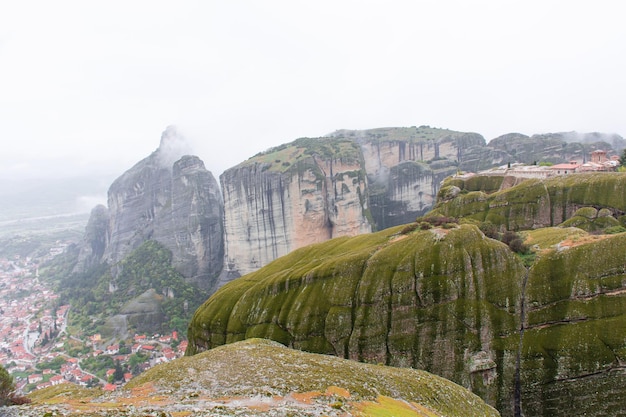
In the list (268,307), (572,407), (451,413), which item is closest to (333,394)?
(451,413)

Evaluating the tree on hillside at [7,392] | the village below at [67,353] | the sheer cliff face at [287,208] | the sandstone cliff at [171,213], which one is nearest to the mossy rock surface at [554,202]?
the tree on hillside at [7,392]

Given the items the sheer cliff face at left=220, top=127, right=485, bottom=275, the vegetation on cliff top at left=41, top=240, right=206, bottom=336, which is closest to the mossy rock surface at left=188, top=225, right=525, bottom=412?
the sheer cliff face at left=220, top=127, right=485, bottom=275

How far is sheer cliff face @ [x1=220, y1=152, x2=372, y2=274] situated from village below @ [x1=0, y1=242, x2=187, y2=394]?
33.0m

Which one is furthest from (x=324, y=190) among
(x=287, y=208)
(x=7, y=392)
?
(x=7, y=392)

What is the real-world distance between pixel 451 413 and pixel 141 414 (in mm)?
15340

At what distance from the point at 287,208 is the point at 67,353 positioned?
68804 mm

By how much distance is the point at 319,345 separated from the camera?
3516 cm

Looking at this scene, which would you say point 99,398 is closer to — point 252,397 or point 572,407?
point 252,397

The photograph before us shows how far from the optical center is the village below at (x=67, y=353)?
275 ft

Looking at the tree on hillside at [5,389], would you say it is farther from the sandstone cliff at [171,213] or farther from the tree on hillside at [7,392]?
the sandstone cliff at [171,213]

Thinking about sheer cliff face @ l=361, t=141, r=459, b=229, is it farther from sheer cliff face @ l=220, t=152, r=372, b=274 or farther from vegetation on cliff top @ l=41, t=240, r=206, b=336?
vegetation on cliff top @ l=41, t=240, r=206, b=336

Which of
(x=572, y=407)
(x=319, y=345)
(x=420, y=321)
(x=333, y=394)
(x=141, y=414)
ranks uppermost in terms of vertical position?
(x=141, y=414)

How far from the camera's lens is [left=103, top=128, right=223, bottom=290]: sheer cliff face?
140 metres

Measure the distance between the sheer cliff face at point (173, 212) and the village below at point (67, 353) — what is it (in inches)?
1349
